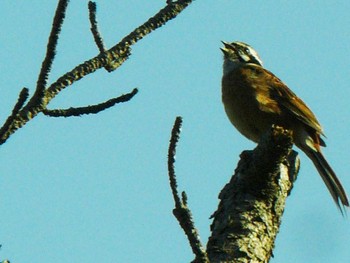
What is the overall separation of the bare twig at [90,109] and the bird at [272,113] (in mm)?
3493

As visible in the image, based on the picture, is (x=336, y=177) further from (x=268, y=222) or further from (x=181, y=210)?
(x=181, y=210)

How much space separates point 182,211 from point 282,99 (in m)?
4.05

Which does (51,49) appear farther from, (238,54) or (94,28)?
(238,54)

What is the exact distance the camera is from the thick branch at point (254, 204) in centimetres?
341

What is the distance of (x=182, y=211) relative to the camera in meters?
2.32

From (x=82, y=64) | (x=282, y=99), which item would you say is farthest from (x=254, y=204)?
(x=282, y=99)

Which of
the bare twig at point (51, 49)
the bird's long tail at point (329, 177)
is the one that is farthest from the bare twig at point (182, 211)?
the bird's long tail at point (329, 177)

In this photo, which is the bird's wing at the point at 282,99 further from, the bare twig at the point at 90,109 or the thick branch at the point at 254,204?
the bare twig at the point at 90,109

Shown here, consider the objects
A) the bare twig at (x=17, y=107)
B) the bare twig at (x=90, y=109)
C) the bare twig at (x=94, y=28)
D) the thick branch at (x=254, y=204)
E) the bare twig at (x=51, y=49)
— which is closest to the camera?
the bare twig at (x=17, y=107)

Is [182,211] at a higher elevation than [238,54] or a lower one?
lower

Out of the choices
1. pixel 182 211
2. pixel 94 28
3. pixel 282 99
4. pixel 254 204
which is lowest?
pixel 182 211

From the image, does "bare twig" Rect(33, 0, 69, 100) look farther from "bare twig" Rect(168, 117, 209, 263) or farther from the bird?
the bird

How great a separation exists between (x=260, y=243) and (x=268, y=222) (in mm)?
170

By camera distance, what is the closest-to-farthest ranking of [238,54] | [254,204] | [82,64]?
[82,64], [254,204], [238,54]
